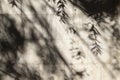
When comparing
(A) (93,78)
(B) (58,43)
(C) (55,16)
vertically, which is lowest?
(A) (93,78)

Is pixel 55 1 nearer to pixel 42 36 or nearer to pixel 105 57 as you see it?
pixel 42 36

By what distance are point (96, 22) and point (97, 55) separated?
1.20ft

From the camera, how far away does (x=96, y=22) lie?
3.60m

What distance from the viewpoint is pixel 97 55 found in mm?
3627

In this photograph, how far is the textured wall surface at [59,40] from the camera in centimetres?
347

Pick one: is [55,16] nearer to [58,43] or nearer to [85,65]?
[58,43]

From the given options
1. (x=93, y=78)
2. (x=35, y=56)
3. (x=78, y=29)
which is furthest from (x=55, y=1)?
(x=93, y=78)

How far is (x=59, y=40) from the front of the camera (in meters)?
3.57

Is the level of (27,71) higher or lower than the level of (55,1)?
lower

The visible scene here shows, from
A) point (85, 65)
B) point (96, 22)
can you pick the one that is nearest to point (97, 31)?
point (96, 22)

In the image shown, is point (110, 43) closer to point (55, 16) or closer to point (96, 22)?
point (96, 22)

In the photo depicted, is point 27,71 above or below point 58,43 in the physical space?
below

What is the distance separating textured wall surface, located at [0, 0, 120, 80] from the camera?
347 cm

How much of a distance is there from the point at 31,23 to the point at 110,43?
0.91 m
